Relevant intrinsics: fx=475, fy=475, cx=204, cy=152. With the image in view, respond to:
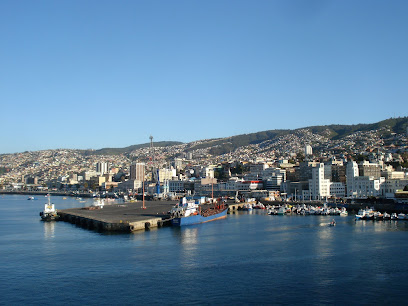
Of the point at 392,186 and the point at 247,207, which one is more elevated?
the point at 392,186

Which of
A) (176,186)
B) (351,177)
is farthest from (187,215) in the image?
(176,186)

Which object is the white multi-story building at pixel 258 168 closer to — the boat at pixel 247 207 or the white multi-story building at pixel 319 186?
the white multi-story building at pixel 319 186

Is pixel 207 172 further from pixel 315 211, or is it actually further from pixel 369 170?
pixel 315 211

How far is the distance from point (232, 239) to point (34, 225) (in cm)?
1965

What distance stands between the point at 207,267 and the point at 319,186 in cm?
4945

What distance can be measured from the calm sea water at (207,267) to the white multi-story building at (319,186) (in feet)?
112

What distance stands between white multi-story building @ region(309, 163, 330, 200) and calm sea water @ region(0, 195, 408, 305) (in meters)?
34.2

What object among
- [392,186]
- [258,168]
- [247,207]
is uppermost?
[258,168]

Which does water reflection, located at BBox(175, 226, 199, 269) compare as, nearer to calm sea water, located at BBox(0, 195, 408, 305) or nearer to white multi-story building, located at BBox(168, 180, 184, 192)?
calm sea water, located at BBox(0, 195, 408, 305)

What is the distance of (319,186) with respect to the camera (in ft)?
224

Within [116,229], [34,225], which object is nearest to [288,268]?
[116,229]

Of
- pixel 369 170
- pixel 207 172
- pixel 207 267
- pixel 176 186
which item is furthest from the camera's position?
pixel 207 172

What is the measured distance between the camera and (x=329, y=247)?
26.7 metres

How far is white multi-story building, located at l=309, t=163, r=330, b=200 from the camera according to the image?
6825cm
